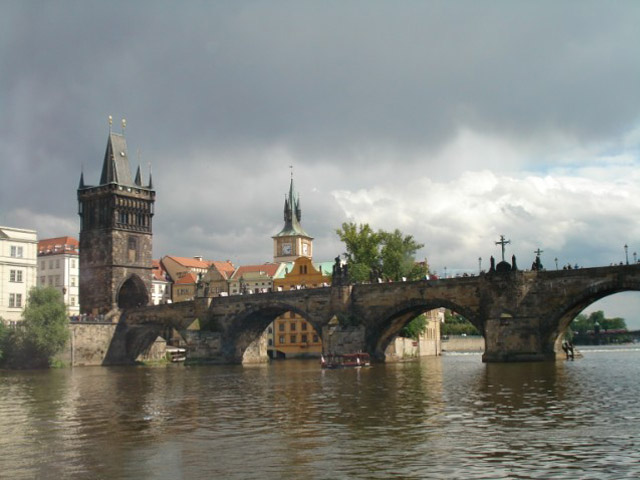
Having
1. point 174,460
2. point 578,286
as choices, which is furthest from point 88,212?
point 174,460

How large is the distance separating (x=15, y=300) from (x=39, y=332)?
704 centimetres

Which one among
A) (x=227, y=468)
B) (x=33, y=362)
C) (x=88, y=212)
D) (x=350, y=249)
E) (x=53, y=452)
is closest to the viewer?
(x=227, y=468)

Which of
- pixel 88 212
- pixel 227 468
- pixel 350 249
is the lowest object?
pixel 227 468

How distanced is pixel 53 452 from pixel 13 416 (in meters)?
10.9

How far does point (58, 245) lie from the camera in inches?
4998

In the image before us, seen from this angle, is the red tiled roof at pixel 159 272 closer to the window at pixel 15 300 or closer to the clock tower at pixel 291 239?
the clock tower at pixel 291 239

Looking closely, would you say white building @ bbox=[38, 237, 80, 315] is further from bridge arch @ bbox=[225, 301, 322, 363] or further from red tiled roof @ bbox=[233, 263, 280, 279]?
bridge arch @ bbox=[225, 301, 322, 363]

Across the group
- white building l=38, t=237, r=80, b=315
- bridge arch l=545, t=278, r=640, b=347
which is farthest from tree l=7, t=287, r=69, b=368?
bridge arch l=545, t=278, r=640, b=347

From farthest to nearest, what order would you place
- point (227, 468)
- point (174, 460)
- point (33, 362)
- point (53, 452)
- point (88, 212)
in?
point (88, 212) < point (33, 362) < point (53, 452) < point (174, 460) < point (227, 468)

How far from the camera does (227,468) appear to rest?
18.2 metres

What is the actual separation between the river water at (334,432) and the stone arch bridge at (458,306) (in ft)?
54.8

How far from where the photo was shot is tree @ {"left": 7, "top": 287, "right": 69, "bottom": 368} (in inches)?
3105

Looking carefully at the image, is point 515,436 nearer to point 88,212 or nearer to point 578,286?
point 578,286

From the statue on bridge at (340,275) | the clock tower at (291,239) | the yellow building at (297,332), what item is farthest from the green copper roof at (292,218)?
the statue on bridge at (340,275)
